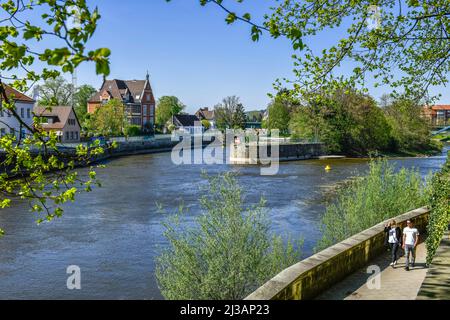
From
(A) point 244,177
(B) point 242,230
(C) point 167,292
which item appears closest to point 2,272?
(C) point 167,292

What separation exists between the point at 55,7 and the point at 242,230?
7.82 metres

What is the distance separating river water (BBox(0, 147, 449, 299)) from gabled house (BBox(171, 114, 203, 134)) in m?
107

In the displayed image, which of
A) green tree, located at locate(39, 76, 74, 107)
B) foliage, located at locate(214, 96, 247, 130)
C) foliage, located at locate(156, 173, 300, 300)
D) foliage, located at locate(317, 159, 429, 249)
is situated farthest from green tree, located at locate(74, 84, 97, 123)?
foliage, located at locate(156, 173, 300, 300)

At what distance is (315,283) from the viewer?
9625mm

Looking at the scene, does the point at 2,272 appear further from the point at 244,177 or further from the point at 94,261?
the point at 244,177

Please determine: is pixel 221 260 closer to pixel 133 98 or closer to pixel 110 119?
pixel 110 119

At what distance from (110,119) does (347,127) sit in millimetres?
39715

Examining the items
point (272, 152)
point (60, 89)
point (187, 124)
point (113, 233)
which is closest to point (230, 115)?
point (187, 124)

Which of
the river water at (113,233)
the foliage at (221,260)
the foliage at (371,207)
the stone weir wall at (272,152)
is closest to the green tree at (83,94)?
the stone weir wall at (272,152)

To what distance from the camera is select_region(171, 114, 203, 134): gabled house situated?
154 m

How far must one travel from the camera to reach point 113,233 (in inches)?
976

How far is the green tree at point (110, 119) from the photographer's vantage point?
91.2 meters

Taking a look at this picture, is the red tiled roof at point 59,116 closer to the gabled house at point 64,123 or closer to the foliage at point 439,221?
the gabled house at point 64,123

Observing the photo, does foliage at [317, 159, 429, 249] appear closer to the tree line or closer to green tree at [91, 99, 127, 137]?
the tree line
